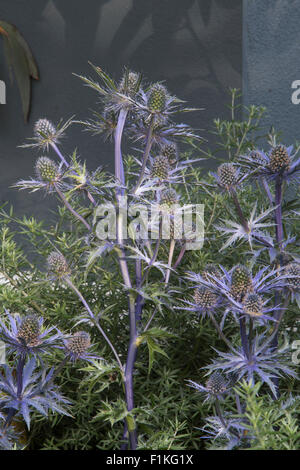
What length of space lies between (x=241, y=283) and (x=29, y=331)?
0.96 ft

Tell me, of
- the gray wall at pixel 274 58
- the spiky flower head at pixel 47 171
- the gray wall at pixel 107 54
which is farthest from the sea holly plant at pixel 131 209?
the gray wall at pixel 107 54

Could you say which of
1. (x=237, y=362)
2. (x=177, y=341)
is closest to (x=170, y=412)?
(x=177, y=341)

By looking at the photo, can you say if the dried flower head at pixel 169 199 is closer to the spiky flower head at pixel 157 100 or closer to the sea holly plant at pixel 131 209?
the sea holly plant at pixel 131 209

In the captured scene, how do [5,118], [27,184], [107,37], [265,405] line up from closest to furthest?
1. [265,405]
2. [27,184]
3. [107,37]
4. [5,118]

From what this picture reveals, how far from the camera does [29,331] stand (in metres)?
0.77

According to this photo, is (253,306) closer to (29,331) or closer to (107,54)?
(29,331)

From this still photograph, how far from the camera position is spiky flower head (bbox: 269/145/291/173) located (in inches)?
32.6

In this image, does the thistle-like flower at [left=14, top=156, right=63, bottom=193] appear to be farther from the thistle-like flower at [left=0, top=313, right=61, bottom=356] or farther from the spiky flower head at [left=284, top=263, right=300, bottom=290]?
the spiky flower head at [left=284, top=263, right=300, bottom=290]

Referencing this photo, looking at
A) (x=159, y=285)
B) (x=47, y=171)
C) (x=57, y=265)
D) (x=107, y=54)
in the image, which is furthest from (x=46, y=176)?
(x=107, y=54)

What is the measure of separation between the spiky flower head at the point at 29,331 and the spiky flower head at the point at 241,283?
27 cm
